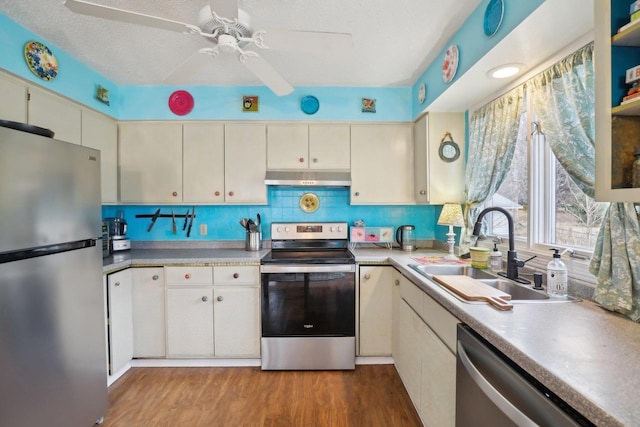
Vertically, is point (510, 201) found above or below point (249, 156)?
below

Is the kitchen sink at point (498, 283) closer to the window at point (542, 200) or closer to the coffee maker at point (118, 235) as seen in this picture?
the window at point (542, 200)

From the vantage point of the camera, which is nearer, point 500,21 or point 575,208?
point 500,21

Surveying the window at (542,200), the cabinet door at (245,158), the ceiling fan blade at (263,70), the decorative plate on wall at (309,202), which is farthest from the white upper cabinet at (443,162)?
the cabinet door at (245,158)

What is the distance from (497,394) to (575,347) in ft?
0.87

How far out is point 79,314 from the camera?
149 cm

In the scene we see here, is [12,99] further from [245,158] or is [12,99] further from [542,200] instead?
[542,200]

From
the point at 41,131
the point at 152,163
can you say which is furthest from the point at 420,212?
the point at 41,131

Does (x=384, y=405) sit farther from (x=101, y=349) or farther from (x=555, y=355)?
(x=101, y=349)

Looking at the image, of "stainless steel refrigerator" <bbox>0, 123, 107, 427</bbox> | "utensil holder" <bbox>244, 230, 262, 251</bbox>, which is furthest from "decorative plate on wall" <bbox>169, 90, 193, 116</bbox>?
"utensil holder" <bbox>244, 230, 262, 251</bbox>

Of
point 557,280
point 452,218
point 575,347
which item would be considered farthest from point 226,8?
point 452,218

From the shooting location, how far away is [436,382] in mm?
1406

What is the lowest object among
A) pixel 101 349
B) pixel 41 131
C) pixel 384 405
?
pixel 384 405

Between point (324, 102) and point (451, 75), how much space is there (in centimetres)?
113

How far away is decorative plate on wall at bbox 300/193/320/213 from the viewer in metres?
2.81
